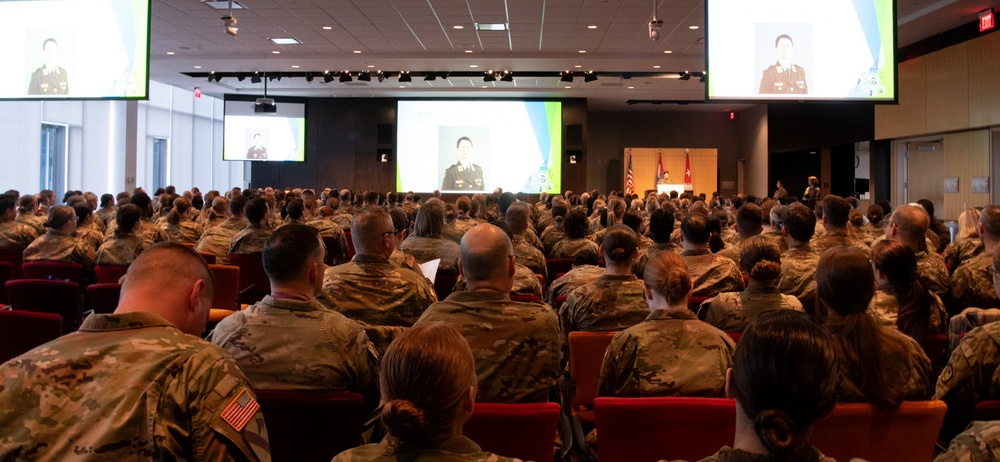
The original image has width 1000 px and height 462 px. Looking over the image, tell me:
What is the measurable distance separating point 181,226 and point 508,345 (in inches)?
255

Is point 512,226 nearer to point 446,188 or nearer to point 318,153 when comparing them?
point 446,188

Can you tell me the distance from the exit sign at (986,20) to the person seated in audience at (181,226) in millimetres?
11436

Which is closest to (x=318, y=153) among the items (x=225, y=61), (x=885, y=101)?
(x=225, y=61)

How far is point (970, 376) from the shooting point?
2.57 metres

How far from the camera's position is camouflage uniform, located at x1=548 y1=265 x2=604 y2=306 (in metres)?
4.78

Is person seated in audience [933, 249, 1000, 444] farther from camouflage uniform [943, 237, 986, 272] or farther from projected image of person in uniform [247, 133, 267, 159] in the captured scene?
projected image of person in uniform [247, 133, 267, 159]

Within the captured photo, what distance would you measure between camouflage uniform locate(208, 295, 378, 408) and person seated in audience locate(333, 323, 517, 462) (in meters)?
1.06

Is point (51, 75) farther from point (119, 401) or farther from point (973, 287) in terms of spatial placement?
point (973, 287)

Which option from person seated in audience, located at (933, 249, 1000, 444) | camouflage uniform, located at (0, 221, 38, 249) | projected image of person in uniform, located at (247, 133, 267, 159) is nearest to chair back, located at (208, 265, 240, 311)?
camouflage uniform, located at (0, 221, 38, 249)

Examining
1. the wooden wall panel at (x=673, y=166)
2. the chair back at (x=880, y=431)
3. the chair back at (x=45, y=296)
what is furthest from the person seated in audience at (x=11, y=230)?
the wooden wall panel at (x=673, y=166)

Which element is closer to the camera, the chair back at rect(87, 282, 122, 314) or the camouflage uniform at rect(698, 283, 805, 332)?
the camouflage uniform at rect(698, 283, 805, 332)

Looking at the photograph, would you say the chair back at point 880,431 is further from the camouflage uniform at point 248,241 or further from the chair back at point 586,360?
the camouflage uniform at point 248,241

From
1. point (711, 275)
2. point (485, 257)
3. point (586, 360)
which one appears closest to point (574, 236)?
point (711, 275)

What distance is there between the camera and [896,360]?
2.47 metres
